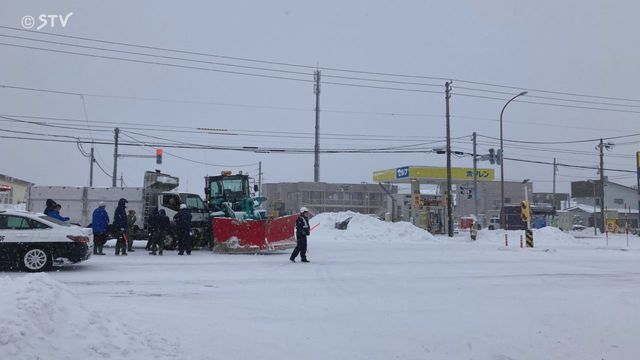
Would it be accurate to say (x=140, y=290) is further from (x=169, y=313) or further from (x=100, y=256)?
(x=100, y=256)

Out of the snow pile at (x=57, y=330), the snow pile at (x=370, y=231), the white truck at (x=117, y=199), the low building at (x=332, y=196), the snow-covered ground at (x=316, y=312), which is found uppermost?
the low building at (x=332, y=196)

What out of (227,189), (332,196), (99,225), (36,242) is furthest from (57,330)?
(332,196)

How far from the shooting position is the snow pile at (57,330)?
16.6 feet

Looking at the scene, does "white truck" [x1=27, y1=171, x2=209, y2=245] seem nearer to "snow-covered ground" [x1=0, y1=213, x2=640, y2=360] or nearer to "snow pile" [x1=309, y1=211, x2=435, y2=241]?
"snow-covered ground" [x1=0, y1=213, x2=640, y2=360]

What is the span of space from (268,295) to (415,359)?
4.32 meters

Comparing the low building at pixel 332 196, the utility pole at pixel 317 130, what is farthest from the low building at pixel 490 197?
the utility pole at pixel 317 130

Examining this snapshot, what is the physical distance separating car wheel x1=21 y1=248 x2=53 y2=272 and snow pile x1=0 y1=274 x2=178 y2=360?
25.5 feet

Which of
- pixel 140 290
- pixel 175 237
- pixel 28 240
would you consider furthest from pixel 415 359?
pixel 175 237

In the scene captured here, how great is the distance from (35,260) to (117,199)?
859 centimetres

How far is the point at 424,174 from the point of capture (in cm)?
4997

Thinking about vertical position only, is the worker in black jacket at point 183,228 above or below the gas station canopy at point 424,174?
below

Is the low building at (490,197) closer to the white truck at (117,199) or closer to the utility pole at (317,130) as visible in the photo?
the utility pole at (317,130)

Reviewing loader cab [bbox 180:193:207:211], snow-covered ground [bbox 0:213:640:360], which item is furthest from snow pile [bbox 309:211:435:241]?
snow-covered ground [bbox 0:213:640:360]

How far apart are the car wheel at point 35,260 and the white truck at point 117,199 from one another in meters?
7.97
